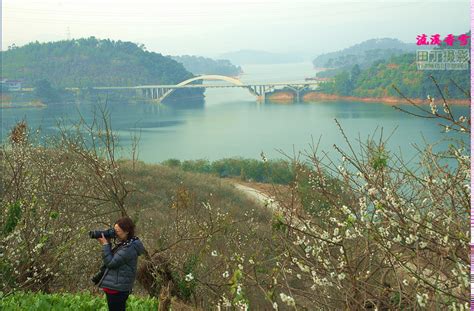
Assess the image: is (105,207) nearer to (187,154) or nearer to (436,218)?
(436,218)

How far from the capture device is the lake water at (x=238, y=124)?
67.7 feet

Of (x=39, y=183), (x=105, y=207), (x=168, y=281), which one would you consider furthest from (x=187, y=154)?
(x=168, y=281)

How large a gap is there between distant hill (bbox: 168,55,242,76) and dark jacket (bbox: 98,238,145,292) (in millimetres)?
47377

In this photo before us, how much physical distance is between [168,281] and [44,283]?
36.1 inches

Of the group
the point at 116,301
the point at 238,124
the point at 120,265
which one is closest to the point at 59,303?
the point at 116,301

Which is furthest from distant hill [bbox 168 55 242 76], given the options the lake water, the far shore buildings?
the far shore buildings

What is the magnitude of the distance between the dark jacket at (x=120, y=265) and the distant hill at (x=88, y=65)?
103ft

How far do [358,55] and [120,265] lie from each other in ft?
163

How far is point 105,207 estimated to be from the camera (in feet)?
25.5

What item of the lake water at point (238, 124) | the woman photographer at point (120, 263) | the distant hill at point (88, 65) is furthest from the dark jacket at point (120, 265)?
the distant hill at point (88, 65)

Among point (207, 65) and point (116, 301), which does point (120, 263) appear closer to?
point (116, 301)

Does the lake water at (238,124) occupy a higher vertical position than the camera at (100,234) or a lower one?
lower

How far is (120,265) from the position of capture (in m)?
2.81

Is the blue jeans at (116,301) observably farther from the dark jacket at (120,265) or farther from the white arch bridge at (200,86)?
the white arch bridge at (200,86)
